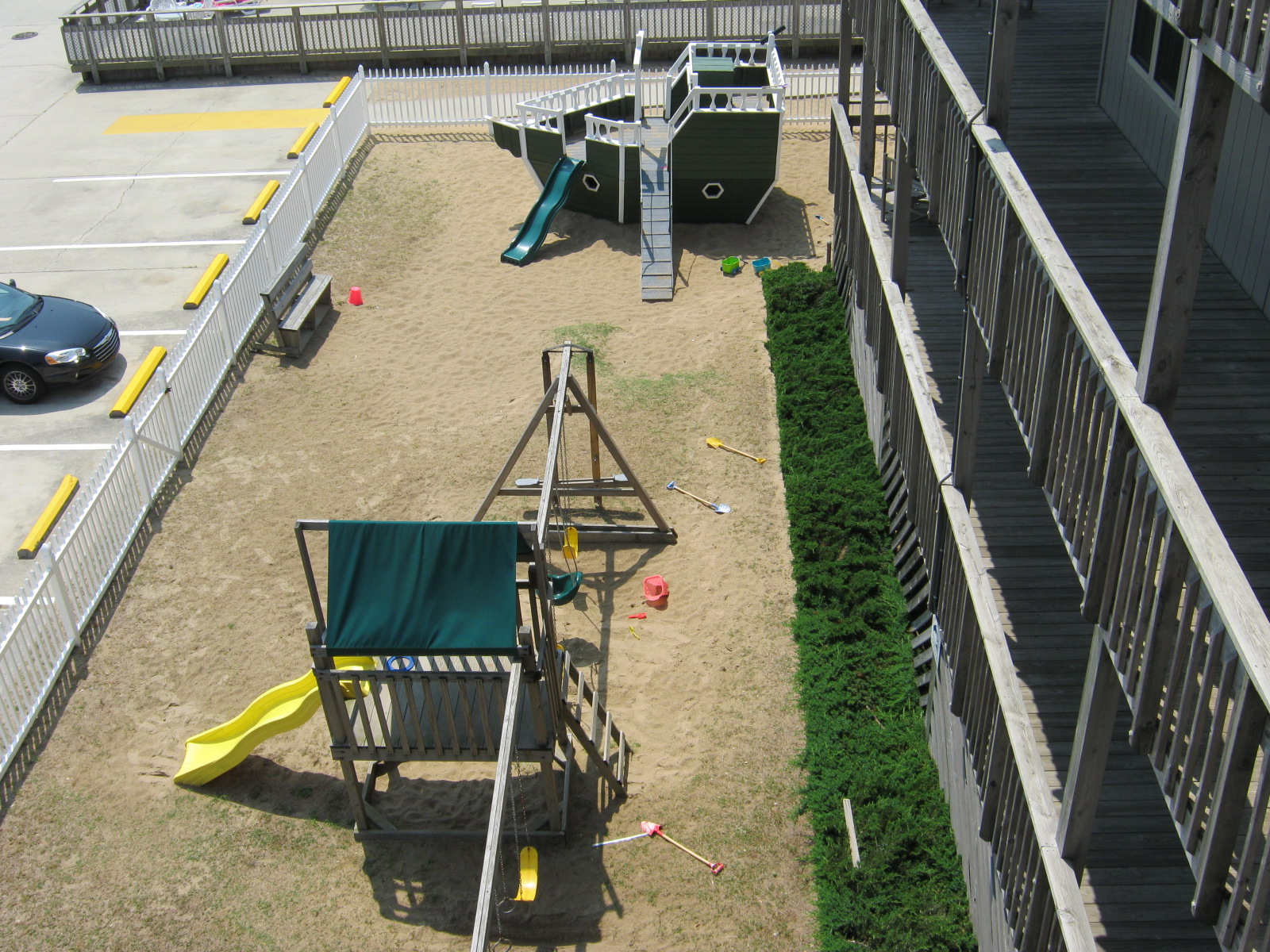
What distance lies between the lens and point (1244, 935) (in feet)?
14.3

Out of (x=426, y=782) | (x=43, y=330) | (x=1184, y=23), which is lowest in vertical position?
(x=426, y=782)

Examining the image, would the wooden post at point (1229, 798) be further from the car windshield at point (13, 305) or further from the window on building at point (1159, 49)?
the car windshield at point (13, 305)

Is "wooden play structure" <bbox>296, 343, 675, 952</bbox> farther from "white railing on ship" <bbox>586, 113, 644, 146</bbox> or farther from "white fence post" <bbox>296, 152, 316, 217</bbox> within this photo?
"white fence post" <bbox>296, 152, 316, 217</bbox>

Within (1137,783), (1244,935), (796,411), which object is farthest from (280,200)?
(1244,935)

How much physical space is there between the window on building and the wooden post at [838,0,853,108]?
518 centimetres

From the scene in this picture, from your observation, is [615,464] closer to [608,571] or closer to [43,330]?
[608,571]

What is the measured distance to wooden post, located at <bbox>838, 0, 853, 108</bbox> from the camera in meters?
14.8

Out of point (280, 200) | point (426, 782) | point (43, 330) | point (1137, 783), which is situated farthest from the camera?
point (280, 200)

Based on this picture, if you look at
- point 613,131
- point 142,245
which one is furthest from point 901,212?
point 142,245

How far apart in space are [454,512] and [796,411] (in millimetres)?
4391

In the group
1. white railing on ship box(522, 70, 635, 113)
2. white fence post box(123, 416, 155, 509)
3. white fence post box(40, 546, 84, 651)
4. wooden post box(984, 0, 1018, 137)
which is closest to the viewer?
wooden post box(984, 0, 1018, 137)

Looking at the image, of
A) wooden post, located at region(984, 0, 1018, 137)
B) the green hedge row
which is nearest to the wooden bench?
the green hedge row

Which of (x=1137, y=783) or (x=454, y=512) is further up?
(x=1137, y=783)

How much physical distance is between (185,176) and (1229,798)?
20548 mm
